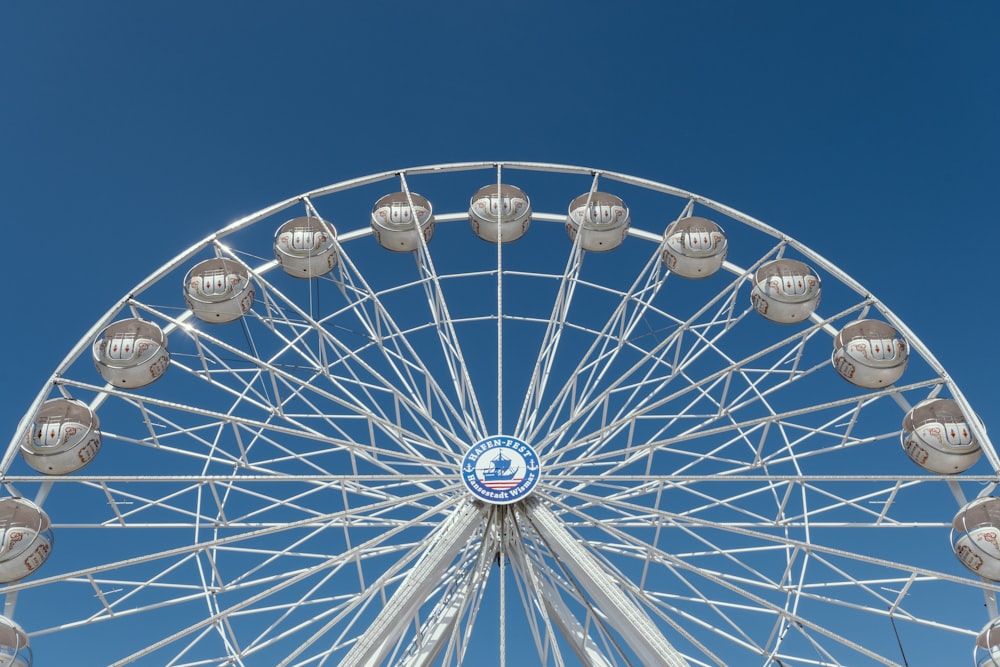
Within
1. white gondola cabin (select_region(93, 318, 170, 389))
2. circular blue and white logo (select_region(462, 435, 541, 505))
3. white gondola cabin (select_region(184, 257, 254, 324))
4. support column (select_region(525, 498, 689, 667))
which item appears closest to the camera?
support column (select_region(525, 498, 689, 667))

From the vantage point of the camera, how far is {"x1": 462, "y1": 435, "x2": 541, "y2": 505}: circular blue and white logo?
545 inches

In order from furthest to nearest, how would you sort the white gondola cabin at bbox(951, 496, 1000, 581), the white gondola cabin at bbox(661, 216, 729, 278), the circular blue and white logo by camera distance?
1. the white gondola cabin at bbox(661, 216, 729, 278)
2. the circular blue and white logo
3. the white gondola cabin at bbox(951, 496, 1000, 581)

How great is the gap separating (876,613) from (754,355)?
4079 millimetres

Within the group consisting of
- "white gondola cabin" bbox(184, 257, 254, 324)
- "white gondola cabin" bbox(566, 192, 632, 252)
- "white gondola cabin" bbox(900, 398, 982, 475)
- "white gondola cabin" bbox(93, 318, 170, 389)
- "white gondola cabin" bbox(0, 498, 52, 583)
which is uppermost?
"white gondola cabin" bbox(566, 192, 632, 252)

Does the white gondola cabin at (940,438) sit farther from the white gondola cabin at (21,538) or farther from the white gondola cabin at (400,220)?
the white gondola cabin at (21,538)

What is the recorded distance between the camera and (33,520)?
13.8m

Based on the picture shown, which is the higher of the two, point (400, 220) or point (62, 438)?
point (400, 220)

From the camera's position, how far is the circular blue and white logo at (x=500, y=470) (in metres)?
13.9

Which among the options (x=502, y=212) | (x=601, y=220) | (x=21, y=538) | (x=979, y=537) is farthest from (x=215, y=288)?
(x=979, y=537)

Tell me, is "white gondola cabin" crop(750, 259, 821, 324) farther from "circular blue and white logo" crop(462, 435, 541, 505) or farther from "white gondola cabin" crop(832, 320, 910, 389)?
"circular blue and white logo" crop(462, 435, 541, 505)

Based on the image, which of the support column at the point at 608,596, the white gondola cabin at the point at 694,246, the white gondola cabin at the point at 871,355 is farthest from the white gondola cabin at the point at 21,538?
the white gondola cabin at the point at 871,355

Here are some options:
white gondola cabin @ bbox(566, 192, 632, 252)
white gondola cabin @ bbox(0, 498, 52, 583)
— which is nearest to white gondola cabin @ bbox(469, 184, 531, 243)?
white gondola cabin @ bbox(566, 192, 632, 252)

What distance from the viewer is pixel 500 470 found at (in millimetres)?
14039

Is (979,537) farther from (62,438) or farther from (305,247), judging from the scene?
(62,438)
